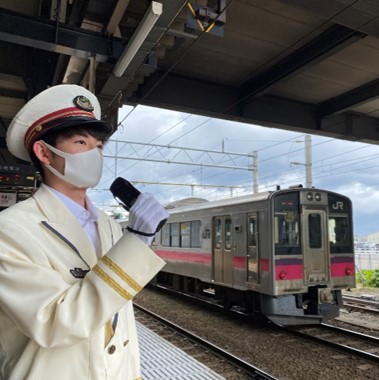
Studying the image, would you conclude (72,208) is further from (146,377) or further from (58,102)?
(146,377)

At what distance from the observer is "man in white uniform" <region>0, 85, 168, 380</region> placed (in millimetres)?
1153

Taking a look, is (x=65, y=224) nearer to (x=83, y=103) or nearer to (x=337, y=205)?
Answer: (x=83, y=103)

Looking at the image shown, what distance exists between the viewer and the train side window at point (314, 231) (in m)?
8.56

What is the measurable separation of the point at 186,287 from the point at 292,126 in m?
5.99

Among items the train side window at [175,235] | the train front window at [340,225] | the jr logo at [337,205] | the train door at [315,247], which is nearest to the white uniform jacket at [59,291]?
the train door at [315,247]

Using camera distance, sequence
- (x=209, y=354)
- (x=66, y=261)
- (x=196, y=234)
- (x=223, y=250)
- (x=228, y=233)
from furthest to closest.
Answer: (x=196, y=234) → (x=223, y=250) → (x=228, y=233) → (x=209, y=354) → (x=66, y=261)

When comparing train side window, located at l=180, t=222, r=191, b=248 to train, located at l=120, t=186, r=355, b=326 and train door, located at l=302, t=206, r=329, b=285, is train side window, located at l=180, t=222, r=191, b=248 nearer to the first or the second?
train, located at l=120, t=186, r=355, b=326

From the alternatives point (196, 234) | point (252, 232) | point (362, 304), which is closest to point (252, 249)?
point (252, 232)

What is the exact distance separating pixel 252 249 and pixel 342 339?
242 centimetres

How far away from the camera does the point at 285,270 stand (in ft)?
26.3

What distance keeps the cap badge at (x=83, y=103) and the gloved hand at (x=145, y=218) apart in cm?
47

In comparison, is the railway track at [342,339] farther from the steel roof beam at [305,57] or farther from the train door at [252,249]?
the steel roof beam at [305,57]

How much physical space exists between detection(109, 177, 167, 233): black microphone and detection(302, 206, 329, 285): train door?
24.3 feet

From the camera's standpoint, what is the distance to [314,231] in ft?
28.3
